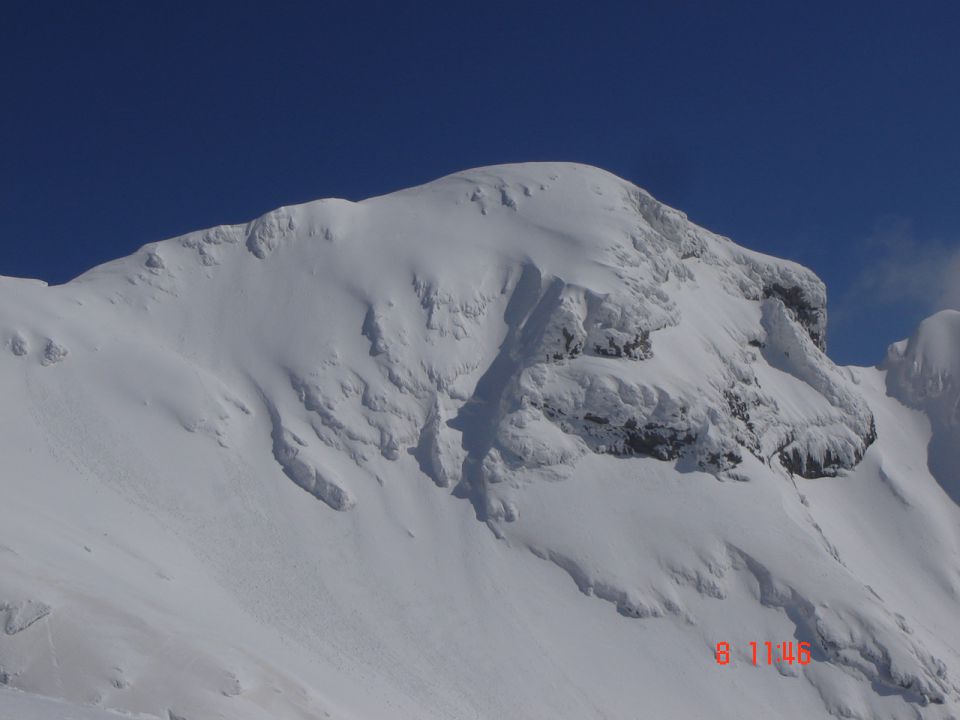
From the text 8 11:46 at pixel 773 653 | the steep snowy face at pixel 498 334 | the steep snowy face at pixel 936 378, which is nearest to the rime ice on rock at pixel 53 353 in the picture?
the steep snowy face at pixel 498 334

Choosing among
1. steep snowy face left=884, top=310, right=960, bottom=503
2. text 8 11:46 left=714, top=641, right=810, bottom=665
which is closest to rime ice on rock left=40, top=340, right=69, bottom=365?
text 8 11:46 left=714, top=641, right=810, bottom=665

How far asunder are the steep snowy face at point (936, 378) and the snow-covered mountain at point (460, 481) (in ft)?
3.68

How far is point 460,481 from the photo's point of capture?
50.2m

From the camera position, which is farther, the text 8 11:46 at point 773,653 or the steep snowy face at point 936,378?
the steep snowy face at point 936,378

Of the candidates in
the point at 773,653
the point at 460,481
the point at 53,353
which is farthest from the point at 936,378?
the point at 53,353

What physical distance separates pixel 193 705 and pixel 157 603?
709 centimetres

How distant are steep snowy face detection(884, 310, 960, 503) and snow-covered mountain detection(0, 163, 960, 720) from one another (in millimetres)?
1121

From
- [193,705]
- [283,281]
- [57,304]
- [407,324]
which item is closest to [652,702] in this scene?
[193,705]

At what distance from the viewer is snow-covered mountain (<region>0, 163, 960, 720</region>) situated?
36.6m

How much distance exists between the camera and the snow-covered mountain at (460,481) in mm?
36625

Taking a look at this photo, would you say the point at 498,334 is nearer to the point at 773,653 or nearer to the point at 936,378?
the point at 773,653

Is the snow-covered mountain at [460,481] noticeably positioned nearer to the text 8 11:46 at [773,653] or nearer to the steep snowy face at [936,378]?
the text 8 11:46 at [773,653]

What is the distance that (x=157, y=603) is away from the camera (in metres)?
33.7

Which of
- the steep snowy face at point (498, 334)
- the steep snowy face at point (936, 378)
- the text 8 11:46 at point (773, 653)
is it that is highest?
the steep snowy face at point (936, 378)
